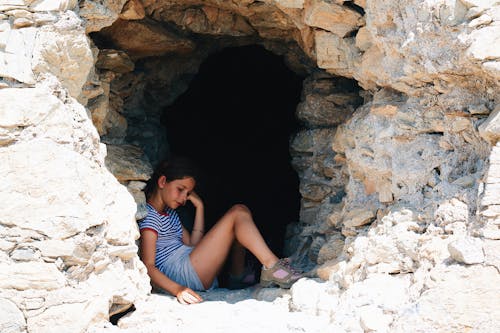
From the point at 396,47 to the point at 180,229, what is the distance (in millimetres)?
1981

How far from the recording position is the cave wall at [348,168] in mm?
2947

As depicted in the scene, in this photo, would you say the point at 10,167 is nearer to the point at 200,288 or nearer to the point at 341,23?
the point at 200,288

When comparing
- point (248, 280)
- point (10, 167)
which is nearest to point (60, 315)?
point (10, 167)

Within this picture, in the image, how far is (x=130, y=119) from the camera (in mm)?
4656

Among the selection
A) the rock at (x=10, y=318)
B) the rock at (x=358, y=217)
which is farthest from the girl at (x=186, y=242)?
the rock at (x=10, y=318)

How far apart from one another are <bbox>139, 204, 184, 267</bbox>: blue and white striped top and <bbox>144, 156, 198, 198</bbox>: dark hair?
22 cm

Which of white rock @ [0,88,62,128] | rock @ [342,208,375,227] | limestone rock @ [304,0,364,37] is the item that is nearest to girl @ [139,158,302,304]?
rock @ [342,208,375,227]

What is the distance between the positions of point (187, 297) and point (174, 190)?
842 mm

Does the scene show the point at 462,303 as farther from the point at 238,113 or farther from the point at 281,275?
the point at 238,113

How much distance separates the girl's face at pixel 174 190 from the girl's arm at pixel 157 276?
0.34 metres

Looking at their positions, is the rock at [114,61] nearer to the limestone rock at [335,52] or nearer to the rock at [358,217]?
the limestone rock at [335,52]

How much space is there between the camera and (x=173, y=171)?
4406mm

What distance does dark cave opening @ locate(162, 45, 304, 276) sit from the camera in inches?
222

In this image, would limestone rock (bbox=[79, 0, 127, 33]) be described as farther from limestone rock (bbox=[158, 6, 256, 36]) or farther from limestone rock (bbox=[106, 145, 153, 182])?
limestone rock (bbox=[106, 145, 153, 182])
